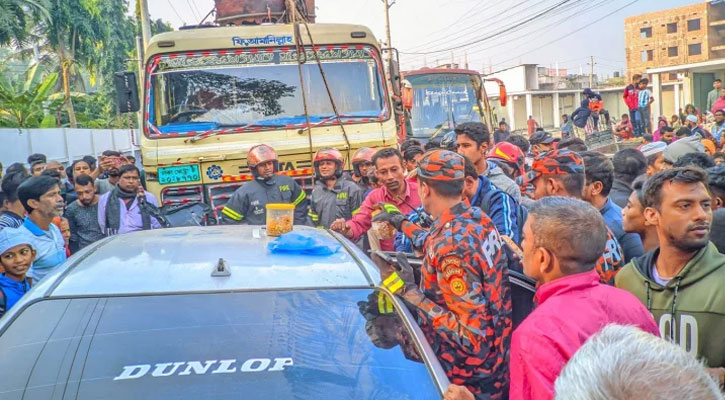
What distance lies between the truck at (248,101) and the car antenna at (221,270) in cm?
441

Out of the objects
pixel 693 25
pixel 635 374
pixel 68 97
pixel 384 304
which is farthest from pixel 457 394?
pixel 693 25

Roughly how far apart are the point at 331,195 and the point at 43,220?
2351 mm

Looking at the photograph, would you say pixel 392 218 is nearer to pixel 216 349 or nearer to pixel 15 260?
pixel 216 349

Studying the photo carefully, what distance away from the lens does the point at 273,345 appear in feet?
7.75

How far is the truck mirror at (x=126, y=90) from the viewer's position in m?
7.71

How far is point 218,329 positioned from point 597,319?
48.9 inches

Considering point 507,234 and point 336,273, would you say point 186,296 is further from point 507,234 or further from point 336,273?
point 507,234

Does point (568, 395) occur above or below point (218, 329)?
above

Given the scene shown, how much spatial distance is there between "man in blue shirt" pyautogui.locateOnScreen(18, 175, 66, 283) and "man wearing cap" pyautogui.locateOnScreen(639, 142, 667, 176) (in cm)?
455

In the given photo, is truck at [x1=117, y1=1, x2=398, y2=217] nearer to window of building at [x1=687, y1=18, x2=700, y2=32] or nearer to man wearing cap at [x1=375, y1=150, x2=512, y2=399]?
man wearing cap at [x1=375, y1=150, x2=512, y2=399]

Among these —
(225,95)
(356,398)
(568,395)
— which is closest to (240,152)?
(225,95)

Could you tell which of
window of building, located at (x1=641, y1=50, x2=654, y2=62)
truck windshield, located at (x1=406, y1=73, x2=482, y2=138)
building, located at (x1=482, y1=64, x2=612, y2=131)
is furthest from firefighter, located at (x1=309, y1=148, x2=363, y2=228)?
window of building, located at (x1=641, y1=50, x2=654, y2=62)

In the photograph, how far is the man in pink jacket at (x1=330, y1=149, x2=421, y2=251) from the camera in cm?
500

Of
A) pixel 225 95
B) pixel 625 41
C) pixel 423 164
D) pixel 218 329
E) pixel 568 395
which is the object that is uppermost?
pixel 625 41
